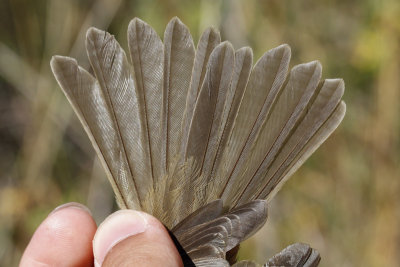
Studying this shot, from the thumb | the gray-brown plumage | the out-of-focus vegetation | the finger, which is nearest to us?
the thumb

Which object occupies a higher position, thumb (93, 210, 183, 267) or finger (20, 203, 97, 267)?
thumb (93, 210, 183, 267)

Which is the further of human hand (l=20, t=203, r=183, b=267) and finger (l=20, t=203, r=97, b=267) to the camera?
finger (l=20, t=203, r=97, b=267)

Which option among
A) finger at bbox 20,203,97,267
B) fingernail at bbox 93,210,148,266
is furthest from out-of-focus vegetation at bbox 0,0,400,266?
fingernail at bbox 93,210,148,266

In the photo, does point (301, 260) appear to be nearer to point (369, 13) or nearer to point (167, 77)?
point (167, 77)

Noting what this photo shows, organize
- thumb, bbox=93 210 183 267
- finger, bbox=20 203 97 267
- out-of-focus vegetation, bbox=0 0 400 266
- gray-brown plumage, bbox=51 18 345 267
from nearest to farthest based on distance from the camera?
thumb, bbox=93 210 183 267 < gray-brown plumage, bbox=51 18 345 267 < finger, bbox=20 203 97 267 < out-of-focus vegetation, bbox=0 0 400 266

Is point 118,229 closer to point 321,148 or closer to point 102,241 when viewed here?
point 102,241

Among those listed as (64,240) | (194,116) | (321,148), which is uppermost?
(194,116)

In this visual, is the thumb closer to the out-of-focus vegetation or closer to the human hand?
the human hand

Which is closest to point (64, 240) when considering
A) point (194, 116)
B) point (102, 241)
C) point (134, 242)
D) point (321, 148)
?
point (102, 241)
